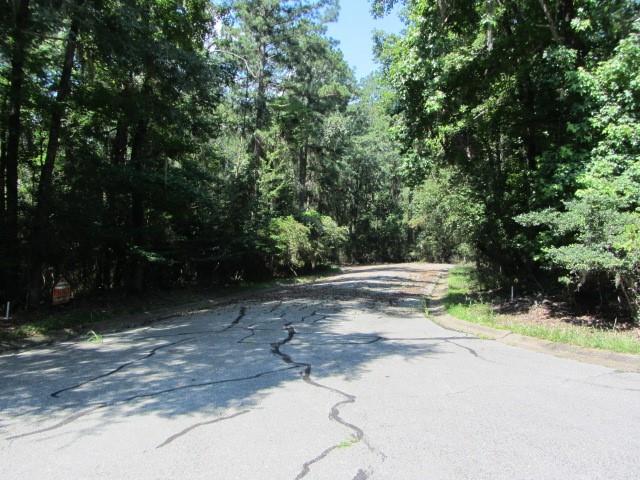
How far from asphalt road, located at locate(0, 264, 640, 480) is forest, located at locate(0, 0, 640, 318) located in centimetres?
377

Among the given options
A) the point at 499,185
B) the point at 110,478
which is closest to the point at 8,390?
the point at 110,478

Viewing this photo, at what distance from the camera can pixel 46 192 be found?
11945 mm

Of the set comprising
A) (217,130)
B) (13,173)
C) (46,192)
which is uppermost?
(217,130)

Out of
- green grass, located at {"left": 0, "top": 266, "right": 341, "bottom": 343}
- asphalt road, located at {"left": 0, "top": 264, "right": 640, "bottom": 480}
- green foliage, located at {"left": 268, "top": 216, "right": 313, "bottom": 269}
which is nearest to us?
asphalt road, located at {"left": 0, "top": 264, "right": 640, "bottom": 480}

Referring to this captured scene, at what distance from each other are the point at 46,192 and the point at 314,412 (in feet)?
34.5

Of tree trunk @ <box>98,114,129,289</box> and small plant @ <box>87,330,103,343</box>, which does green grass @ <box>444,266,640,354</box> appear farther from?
tree trunk @ <box>98,114,129,289</box>

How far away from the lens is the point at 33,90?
1179cm

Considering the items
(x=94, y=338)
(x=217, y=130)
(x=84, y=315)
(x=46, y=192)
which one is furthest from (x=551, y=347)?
(x=217, y=130)

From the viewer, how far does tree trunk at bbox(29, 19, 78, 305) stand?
38.8ft

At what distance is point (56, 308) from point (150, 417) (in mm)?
9294

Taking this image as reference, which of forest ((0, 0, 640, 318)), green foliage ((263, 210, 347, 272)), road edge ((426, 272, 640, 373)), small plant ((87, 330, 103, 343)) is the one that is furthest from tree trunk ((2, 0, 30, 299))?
green foliage ((263, 210, 347, 272))

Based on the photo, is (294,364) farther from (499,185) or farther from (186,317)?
(499,185)

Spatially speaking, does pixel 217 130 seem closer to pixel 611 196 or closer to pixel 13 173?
pixel 13 173

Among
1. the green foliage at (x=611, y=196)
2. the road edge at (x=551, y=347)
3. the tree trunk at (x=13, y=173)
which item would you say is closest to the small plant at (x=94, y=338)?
the tree trunk at (x=13, y=173)
